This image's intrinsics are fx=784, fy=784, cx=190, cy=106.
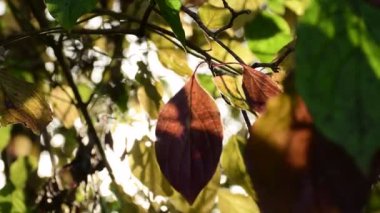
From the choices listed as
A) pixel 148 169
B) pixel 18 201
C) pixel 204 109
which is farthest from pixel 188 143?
pixel 18 201

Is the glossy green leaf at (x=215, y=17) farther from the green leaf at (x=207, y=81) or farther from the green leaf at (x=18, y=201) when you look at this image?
the green leaf at (x=18, y=201)

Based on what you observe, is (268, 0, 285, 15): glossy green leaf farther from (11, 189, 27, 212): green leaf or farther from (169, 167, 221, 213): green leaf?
(11, 189, 27, 212): green leaf

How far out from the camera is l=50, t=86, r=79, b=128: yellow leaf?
1.31 metres

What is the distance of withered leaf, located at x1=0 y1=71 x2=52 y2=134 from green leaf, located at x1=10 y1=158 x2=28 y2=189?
1.58 feet

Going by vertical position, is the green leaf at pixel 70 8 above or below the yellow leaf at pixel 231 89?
above

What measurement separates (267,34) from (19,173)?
48 centimetres

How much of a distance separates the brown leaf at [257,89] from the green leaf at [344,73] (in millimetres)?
201

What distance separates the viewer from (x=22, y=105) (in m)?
0.76

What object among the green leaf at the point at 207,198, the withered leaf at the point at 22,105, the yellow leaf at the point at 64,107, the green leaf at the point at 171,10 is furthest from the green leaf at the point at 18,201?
the green leaf at the point at 171,10

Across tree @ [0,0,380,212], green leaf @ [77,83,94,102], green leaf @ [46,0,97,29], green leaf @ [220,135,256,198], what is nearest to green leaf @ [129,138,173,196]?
tree @ [0,0,380,212]

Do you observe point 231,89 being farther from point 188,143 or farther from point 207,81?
point 207,81

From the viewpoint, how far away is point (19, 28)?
1331mm

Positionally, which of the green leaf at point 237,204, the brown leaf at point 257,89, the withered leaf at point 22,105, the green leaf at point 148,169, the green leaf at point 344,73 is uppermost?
the green leaf at point 344,73

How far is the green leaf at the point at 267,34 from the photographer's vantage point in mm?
985
